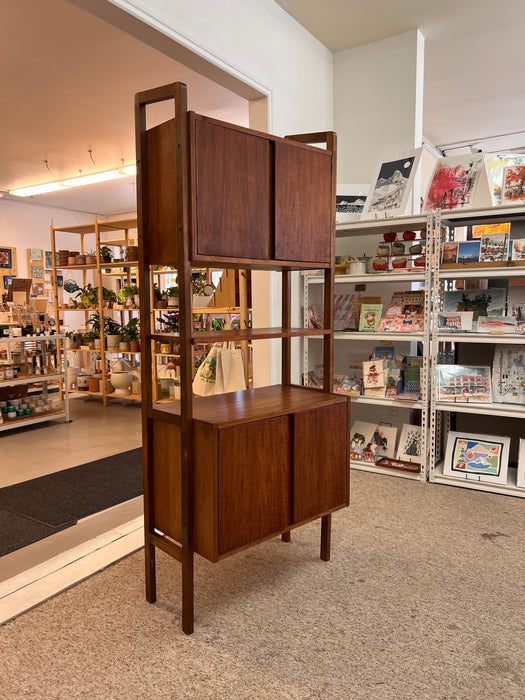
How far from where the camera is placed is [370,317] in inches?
136

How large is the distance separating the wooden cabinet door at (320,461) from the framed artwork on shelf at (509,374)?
1458 millimetres

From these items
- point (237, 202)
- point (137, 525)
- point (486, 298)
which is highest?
point (237, 202)

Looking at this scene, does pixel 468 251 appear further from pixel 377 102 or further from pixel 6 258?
pixel 6 258

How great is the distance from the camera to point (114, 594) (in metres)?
1.98

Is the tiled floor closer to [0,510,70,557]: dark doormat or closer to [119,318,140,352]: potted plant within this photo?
[0,510,70,557]: dark doormat

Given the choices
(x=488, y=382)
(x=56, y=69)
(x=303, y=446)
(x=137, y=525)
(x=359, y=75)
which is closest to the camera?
(x=303, y=446)

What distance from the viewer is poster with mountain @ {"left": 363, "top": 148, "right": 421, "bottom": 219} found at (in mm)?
3311

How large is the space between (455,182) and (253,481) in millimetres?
2433

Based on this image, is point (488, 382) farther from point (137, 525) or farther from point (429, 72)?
point (429, 72)

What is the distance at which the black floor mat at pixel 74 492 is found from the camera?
9.55 ft

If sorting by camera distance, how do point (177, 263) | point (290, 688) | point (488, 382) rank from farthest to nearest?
1. point (488, 382)
2. point (177, 263)
3. point (290, 688)

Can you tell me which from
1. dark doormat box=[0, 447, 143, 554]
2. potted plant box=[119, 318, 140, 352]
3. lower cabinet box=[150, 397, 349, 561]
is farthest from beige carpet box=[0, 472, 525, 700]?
potted plant box=[119, 318, 140, 352]

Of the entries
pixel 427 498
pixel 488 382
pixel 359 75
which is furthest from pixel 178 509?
pixel 359 75

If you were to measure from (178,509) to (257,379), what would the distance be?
1729 millimetres
